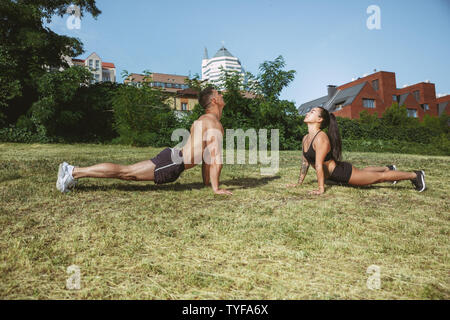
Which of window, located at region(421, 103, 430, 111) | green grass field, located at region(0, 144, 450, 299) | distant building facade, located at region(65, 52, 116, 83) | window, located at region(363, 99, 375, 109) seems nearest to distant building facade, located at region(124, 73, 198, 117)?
green grass field, located at region(0, 144, 450, 299)

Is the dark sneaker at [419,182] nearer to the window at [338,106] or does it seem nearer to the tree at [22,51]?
the tree at [22,51]

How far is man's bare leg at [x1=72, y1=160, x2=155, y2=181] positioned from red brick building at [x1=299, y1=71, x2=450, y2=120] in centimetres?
4185

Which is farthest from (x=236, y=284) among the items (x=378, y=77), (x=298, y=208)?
(x=378, y=77)

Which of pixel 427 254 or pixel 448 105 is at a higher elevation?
pixel 448 105

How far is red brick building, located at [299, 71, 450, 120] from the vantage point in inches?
1661

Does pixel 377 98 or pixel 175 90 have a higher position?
pixel 175 90

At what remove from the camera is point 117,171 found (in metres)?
3.96

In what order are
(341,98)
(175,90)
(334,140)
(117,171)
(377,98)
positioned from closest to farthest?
1. (117,171)
2. (334,140)
3. (377,98)
4. (341,98)
5. (175,90)

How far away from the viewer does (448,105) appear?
179 ft

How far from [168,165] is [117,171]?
2.31 feet

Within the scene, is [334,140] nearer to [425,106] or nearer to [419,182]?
[419,182]

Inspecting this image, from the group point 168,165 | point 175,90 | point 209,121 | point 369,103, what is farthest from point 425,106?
point 168,165
